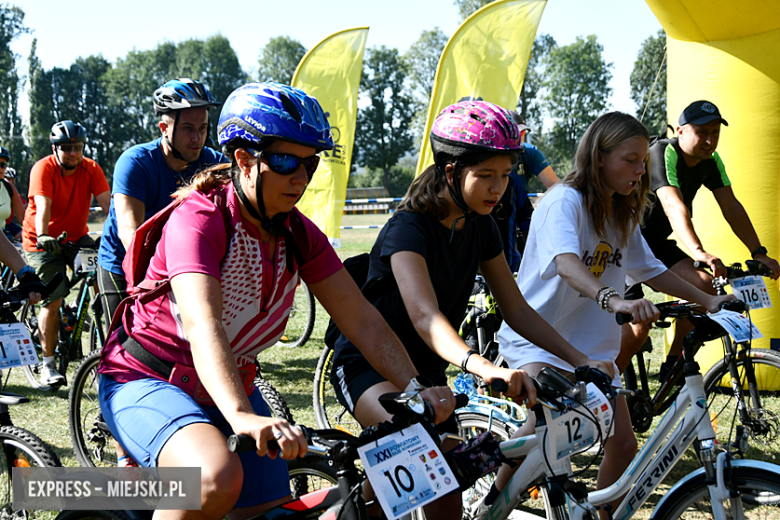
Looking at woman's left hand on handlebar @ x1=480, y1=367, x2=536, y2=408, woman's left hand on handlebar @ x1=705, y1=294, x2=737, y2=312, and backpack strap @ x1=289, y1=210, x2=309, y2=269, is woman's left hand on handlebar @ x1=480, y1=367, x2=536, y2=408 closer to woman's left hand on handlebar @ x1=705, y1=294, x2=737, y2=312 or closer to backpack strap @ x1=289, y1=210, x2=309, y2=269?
backpack strap @ x1=289, y1=210, x2=309, y2=269

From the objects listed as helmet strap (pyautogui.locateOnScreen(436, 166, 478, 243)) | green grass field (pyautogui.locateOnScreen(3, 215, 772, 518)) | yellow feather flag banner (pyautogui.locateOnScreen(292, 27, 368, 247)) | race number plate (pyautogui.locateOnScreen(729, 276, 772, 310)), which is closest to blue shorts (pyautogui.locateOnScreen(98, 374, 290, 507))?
helmet strap (pyautogui.locateOnScreen(436, 166, 478, 243))

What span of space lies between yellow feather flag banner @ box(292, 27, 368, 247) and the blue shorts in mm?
8047

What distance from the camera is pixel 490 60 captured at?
911 cm

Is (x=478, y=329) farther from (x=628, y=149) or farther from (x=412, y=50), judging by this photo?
(x=412, y=50)

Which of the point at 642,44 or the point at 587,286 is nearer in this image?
the point at 587,286

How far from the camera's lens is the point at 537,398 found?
2.06 m

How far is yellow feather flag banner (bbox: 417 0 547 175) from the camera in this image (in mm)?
9078

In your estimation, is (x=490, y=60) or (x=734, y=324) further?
(x=490, y=60)

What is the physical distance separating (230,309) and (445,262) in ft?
3.02

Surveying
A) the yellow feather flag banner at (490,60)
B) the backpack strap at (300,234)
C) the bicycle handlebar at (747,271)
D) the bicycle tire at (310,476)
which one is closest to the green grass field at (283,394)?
the bicycle handlebar at (747,271)

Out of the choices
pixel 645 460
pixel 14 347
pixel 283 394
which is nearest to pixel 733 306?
pixel 645 460

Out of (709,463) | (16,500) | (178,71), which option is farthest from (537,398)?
(178,71)

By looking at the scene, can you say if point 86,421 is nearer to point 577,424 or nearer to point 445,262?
point 445,262

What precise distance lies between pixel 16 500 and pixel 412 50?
60618 mm
